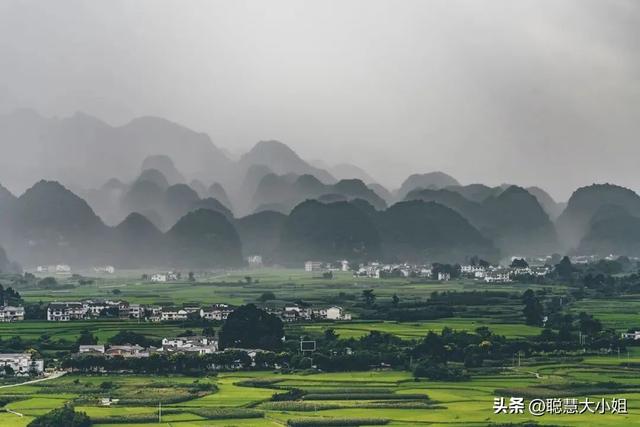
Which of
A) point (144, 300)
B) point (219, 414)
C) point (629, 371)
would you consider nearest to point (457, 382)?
point (629, 371)

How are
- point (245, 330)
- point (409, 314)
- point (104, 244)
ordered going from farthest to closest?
point (104, 244) < point (409, 314) < point (245, 330)

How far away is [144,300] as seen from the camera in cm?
3434

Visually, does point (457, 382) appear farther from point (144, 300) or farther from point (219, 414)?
point (144, 300)

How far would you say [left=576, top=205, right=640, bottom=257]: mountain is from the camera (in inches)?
2648

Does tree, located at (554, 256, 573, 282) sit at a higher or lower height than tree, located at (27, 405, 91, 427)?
higher

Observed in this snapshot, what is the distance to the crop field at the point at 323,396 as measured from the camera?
16094mm

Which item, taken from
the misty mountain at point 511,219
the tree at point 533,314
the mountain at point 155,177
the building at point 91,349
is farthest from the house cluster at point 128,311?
the mountain at point 155,177

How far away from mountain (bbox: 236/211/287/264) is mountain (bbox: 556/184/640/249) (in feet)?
67.0

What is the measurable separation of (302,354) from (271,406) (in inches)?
204

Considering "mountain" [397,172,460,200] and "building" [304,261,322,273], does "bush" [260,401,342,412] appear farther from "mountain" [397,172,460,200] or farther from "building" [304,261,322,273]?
"mountain" [397,172,460,200]

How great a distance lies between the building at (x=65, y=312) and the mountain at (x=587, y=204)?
174 ft

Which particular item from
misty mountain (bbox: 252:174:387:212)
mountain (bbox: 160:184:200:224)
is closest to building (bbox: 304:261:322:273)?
mountain (bbox: 160:184:200:224)

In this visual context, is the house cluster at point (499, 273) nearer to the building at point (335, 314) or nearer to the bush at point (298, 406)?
the building at point (335, 314)

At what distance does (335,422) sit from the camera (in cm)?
1577
